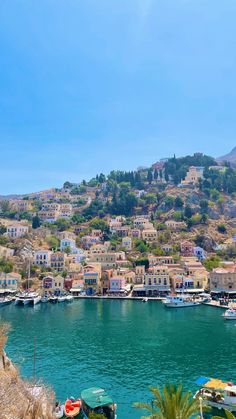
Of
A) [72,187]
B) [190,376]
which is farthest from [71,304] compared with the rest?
[72,187]

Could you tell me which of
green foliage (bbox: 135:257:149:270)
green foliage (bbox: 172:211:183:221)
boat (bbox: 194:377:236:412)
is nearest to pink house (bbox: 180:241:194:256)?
green foliage (bbox: 135:257:149:270)

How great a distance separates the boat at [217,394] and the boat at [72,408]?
6551 mm

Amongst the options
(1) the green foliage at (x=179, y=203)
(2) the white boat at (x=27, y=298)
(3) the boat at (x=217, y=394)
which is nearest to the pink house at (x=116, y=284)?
(2) the white boat at (x=27, y=298)

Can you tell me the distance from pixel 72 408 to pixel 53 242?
6845cm

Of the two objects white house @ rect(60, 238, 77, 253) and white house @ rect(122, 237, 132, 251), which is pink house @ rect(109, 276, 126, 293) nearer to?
white house @ rect(122, 237, 132, 251)

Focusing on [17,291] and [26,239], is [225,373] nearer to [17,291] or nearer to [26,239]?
[17,291]

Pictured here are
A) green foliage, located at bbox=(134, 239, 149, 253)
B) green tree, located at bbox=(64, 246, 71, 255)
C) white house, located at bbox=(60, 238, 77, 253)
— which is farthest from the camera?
white house, located at bbox=(60, 238, 77, 253)

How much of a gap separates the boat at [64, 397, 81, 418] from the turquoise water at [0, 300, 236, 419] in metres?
2.22

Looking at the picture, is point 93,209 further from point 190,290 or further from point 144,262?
point 190,290

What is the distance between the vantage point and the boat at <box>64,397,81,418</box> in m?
19.5

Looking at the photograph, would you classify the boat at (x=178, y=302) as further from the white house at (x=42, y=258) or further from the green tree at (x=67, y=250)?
the green tree at (x=67, y=250)

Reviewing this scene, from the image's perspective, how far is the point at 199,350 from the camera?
31641 millimetres

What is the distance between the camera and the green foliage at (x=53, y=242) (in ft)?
282

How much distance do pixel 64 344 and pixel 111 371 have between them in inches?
340
